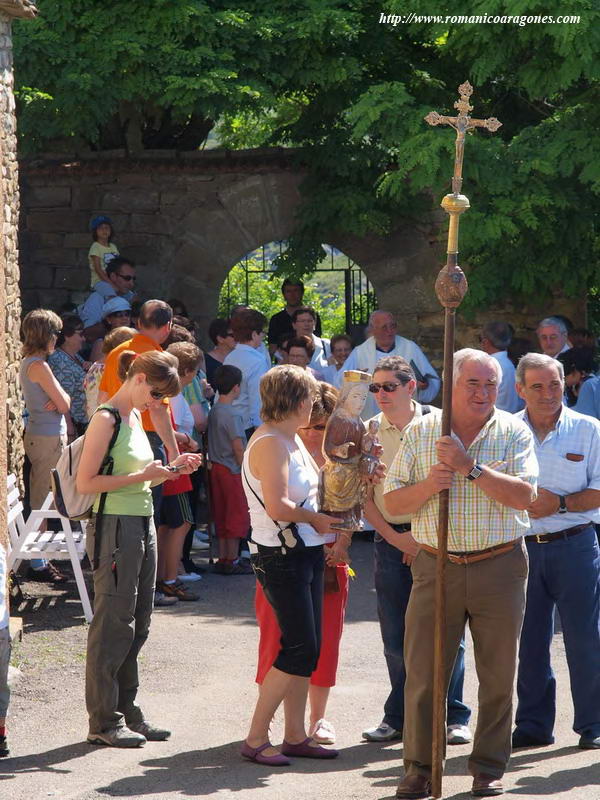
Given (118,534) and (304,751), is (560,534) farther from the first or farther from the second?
(118,534)

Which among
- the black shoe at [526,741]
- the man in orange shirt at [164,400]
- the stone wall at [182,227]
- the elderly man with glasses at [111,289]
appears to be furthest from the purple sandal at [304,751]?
the stone wall at [182,227]

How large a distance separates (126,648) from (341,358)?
5611 mm

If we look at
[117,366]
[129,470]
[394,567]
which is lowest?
[394,567]

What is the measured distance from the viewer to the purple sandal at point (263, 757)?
502 cm

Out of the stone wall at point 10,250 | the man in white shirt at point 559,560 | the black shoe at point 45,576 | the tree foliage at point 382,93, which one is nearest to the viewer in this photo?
the man in white shirt at point 559,560

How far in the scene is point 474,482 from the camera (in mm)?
4438

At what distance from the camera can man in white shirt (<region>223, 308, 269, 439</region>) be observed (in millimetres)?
9117

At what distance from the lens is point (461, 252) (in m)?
10.8

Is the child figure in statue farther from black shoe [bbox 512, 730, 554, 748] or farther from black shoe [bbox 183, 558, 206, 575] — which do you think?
black shoe [bbox 183, 558, 206, 575]

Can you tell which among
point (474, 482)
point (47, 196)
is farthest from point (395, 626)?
point (47, 196)

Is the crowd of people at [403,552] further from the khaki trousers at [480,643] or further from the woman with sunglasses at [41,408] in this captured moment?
the woman with sunglasses at [41,408]

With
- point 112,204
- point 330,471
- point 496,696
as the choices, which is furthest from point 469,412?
point 112,204

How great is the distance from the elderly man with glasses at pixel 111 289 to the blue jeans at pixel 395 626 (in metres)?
6.42

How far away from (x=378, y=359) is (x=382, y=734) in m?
4.66
